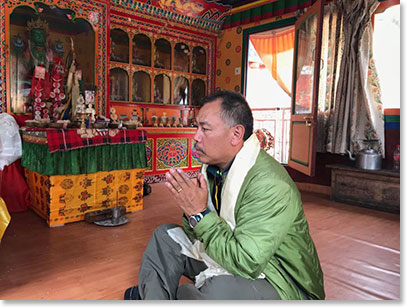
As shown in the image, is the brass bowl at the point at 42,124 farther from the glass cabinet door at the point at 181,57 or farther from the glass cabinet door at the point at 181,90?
the glass cabinet door at the point at 181,57

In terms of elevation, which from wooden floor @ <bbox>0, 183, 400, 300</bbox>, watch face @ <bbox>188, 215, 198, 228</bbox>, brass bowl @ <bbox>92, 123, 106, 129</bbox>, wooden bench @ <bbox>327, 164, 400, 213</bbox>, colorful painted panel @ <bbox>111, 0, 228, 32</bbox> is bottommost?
wooden floor @ <bbox>0, 183, 400, 300</bbox>

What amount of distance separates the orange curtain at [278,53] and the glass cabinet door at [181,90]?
1.36m

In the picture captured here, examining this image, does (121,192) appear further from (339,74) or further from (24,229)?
(339,74)

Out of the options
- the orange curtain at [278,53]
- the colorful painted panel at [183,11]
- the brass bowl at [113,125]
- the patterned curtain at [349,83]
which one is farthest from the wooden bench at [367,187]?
the colorful painted panel at [183,11]

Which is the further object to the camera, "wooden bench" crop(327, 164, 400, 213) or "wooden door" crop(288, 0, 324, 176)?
"wooden door" crop(288, 0, 324, 176)

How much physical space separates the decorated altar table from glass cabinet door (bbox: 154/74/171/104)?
2209 millimetres

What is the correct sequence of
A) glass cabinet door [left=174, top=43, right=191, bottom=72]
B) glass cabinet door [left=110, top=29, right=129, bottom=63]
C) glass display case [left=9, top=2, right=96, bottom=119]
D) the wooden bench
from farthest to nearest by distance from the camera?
1. glass cabinet door [left=174, top=43, right=191, bottom=72]
2. glass cabinet door [left=110, top=29, right=129, bottom=63]
3. glass display case [left=9, top=2, right=96, bottom=119]
4. the wooden bench

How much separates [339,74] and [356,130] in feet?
2.47

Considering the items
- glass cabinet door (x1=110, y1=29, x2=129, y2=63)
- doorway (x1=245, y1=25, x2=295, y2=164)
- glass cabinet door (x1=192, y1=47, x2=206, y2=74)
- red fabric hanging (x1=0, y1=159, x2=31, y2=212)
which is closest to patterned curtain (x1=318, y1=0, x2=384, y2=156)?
doorway (x1=245, y1=25, x2=295, y2=164)

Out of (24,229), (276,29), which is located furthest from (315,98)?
(24,229)

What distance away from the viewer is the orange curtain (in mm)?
5117

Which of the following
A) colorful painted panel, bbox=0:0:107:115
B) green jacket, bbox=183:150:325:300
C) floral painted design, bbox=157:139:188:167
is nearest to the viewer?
green jacket, bbox=183:150:325:300

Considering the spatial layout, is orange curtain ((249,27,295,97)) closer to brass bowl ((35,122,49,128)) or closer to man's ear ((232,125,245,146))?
brass bowl ((35,122,49,128))

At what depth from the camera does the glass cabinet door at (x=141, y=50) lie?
512 cm
